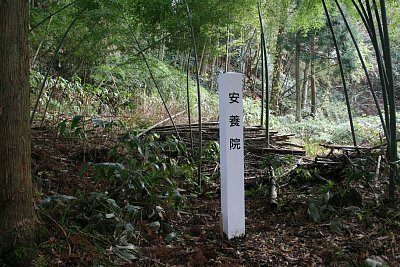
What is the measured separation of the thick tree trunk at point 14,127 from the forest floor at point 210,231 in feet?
0.69

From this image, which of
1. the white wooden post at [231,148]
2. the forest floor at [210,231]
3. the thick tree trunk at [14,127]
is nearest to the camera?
the thick tree trunk at [14,127]

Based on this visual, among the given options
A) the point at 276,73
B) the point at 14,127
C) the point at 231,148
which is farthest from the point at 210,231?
the point at 276,73

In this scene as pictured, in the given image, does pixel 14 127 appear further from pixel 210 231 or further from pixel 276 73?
pixel 276 73

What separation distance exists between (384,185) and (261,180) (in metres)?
1.22

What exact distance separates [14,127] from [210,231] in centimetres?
163

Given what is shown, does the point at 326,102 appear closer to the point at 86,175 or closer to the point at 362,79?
the point at 362,79

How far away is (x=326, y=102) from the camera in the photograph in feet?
46.0

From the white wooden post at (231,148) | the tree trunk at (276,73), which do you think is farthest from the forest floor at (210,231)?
the tree trunk at (276,73)

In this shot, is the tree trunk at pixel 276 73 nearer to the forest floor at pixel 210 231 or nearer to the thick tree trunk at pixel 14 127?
the forest floor at pixel 210 231

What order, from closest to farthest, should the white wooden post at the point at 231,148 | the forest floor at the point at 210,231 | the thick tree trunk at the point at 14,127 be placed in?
the thick tree trunk at the point at 14,127 < the forest floor at the point at 210,231 < the white wooden post at the point at 231,148

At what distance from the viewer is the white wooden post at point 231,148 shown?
8.59 ft

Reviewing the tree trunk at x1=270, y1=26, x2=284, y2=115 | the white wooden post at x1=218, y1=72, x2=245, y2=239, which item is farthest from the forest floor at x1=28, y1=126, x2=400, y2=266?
the tree trunk at x1=270, y1=26, x2=284, y2=115

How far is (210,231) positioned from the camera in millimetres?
2830

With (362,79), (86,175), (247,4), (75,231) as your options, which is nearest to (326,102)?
(362,79)
